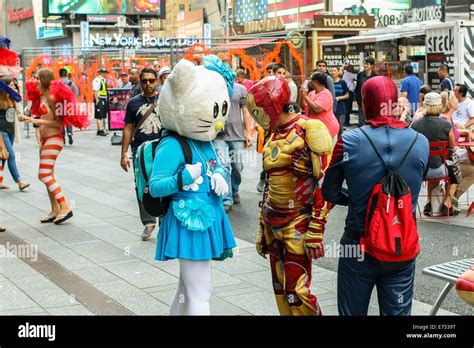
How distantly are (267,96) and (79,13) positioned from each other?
172 ft

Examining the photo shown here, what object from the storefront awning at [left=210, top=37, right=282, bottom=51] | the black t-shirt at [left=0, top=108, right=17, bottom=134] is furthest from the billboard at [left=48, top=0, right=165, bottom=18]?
the black t-shirt at [left=0, top=108, right=17, bottom=134]

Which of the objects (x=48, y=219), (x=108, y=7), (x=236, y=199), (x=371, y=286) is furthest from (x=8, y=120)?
(x=108, y=7)

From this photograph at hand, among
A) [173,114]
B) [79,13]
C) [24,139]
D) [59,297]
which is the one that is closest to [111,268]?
[59,297]

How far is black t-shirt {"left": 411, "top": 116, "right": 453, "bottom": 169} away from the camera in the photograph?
392 inches

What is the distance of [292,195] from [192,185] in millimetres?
627

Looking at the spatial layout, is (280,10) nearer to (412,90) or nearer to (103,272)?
(412,90)

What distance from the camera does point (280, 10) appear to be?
148ft

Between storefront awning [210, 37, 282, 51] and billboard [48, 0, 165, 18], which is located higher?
billboard [48, 0, 165, 18]

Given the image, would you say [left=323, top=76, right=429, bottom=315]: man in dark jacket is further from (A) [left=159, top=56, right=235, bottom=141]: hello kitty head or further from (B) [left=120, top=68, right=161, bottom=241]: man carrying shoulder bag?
(B) [left=120, top=68, right=161, bottom=241]: man carrying shoulder bag

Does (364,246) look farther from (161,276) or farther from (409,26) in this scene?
(409,26)

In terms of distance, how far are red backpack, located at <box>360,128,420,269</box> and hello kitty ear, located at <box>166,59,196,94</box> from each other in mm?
1336

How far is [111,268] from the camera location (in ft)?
25.1

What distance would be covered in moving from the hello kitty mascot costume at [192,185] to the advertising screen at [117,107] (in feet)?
49.7

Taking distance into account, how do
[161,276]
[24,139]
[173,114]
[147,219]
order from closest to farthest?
1. [173,114]
2. [161,276]
3. [147,219]
4. [24,139]
